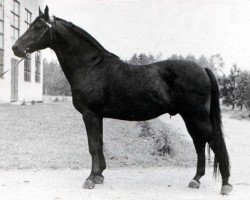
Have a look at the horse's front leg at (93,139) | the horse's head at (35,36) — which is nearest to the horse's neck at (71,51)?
the horse's head at (35,36)

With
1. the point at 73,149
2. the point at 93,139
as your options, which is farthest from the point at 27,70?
the point at 93,139

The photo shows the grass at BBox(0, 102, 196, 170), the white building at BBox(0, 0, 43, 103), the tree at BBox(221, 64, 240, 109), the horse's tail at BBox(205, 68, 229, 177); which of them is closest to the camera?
the horse's tail at BBox(205, 68, 229, 177)

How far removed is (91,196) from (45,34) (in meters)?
2.49

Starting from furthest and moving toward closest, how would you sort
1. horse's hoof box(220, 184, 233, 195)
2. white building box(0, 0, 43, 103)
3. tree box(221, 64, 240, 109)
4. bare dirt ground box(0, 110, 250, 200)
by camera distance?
1. tree box(221, 64, 240, 109)
2. white building box(0, 0, 43, 103)
3. horse's hoof box(220, 184, 233, 195)
4. bare dirt ground box(0, 110, 250, 200)

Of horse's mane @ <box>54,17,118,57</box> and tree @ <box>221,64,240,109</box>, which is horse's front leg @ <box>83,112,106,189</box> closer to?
horse's mane @ <box>54,17,118,57</box>

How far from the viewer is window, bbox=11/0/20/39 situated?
27633 mm

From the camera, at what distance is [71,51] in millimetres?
5688

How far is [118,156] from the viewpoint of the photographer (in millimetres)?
8344

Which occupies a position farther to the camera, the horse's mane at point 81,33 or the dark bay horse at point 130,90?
the horse's mane at point 81,33

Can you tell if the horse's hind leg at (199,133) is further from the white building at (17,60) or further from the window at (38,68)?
the window at (38,68)

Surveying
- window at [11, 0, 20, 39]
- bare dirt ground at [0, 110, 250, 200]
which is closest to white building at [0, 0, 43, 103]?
window at [11, 0, 20, 39]

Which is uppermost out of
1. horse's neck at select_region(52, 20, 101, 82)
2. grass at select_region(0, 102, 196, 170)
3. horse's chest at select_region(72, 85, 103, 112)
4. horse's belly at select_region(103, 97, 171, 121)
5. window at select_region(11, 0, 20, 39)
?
window at select_region(11, 0, 20, 39)

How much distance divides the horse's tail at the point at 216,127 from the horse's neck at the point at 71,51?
72.5 inches

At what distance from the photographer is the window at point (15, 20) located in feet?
90.7
